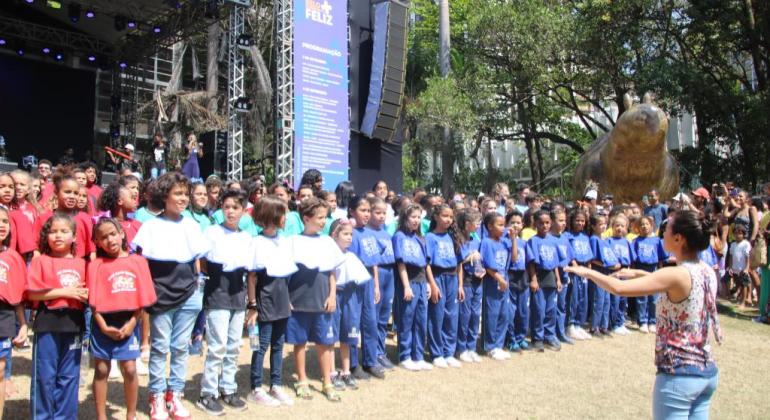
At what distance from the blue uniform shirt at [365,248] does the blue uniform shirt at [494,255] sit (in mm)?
1176

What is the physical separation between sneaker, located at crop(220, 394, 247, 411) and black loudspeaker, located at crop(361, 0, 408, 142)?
919 cm

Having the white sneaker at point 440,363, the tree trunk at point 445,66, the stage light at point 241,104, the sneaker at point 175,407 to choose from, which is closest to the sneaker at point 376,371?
the white sneaker at point 440,363

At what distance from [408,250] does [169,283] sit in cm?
215

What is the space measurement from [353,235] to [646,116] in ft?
23.2

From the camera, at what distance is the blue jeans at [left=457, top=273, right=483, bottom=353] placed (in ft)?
18.5

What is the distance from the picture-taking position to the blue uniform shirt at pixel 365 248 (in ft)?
16.4

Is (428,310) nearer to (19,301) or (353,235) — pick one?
(353,235)

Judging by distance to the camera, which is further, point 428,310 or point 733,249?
point 733,249

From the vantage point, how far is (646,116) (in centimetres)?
1011

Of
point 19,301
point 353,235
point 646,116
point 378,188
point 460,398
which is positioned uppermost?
point 646,116

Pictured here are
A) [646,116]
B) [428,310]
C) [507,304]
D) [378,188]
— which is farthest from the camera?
[646,116]

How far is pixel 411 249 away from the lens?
5242 millimetres

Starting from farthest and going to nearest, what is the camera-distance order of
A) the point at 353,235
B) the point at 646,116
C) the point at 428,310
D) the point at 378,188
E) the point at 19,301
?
the point at 646,116, the point at 378,188, the point at 428,310, the point at 353,235, the point at 19,301

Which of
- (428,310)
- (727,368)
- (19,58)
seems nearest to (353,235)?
(428,310)
